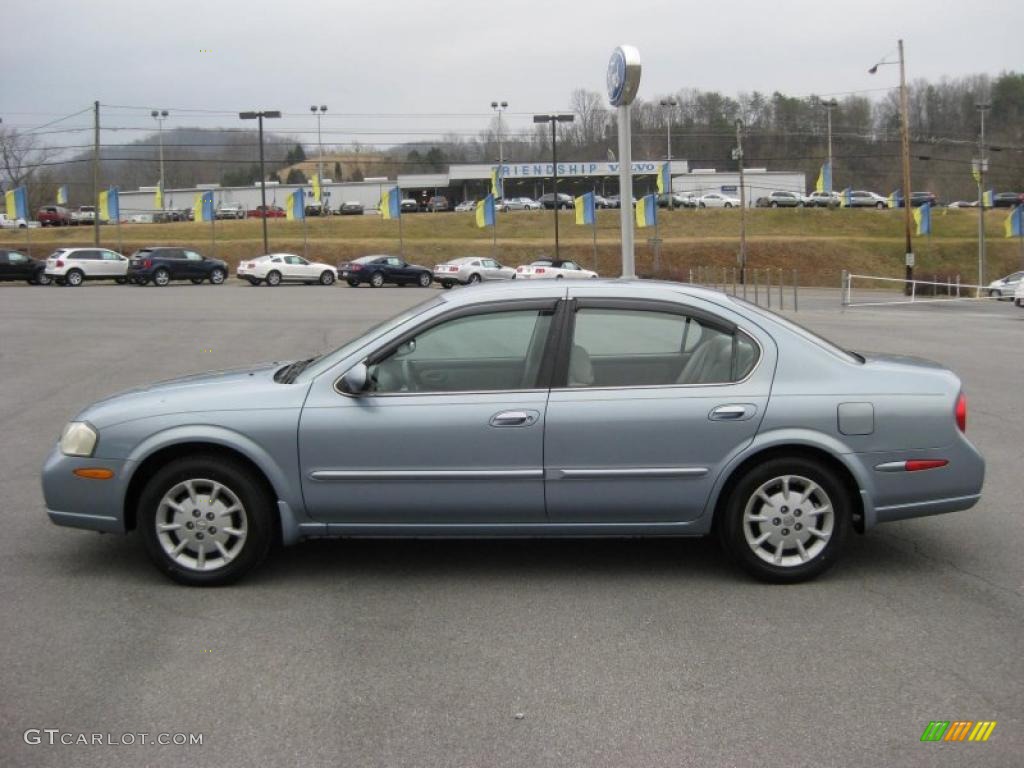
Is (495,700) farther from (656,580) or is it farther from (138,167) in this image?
(138,167)

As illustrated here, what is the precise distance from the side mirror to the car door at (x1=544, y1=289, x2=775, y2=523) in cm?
94

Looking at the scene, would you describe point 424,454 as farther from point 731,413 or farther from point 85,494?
point 85,494

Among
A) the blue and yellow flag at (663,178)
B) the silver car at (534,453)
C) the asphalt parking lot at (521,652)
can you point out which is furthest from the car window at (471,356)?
the blue and yellow flag at (663,178)

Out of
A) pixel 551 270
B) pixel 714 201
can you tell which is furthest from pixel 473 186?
pixel 551 270

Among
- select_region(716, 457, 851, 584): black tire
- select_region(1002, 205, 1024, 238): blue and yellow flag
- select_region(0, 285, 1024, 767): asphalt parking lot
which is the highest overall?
select_region(1002, 205, 1024, 238): blue and yellow flag

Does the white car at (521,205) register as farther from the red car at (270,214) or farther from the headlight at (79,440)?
the headlight at (79,440)

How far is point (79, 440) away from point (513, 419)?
2.24 m

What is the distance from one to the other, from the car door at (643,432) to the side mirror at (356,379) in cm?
94

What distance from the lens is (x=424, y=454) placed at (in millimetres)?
5090

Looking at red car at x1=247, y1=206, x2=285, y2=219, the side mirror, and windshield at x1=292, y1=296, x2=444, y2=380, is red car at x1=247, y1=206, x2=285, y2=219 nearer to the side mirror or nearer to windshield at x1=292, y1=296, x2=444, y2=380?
windshield at x1=292, y1=296, x2=444, y2=380

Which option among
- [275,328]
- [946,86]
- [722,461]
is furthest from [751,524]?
[946,86]

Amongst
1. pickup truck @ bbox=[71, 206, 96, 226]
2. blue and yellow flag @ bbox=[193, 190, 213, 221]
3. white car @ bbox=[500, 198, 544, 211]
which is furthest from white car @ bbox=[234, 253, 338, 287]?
pickup truck @ bbox=[71, 206, 96, 226]

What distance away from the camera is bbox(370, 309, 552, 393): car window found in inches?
208

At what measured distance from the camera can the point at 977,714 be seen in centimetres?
379
